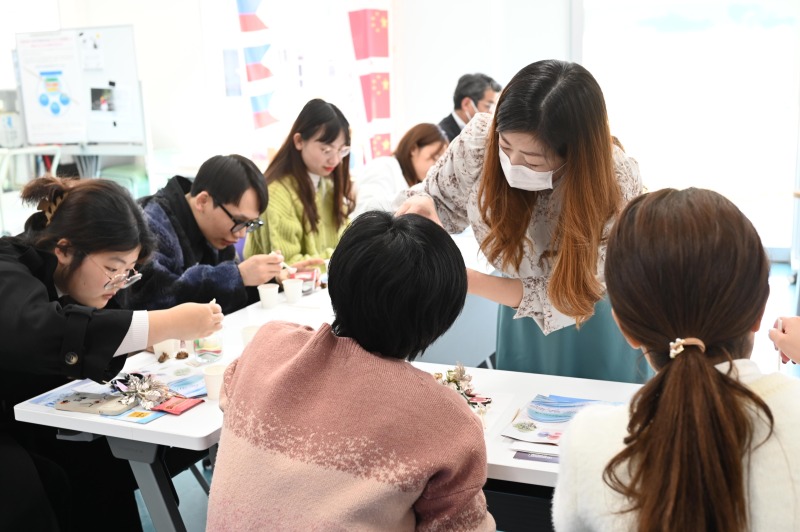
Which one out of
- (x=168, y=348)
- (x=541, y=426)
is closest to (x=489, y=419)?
(x=541, y=426)

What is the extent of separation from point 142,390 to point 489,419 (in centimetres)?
81

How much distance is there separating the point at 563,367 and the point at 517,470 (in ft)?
2.38

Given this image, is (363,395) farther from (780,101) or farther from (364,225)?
(780,101)

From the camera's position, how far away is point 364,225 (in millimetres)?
1254

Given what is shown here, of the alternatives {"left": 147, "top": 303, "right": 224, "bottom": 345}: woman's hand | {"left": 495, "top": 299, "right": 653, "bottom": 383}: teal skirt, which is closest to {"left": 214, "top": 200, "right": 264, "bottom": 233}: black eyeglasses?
{"left": 147, "top": 303, "right": 224, "bottom": 345}: woman's hand

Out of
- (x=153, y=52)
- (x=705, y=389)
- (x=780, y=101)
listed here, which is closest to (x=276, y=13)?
(x=153, y=52)

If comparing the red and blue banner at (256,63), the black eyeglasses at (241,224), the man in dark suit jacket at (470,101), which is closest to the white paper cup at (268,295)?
the black eyeglasses at (241,224)

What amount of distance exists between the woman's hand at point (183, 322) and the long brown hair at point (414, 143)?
1941 millimetres

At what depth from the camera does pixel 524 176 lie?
177 centimetres

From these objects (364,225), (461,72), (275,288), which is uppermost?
(461,72)

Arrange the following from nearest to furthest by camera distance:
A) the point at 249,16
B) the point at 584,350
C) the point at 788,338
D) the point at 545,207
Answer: the point at 788,338 → the point at 545,207 → the point at 584,350 → the point at 249,16

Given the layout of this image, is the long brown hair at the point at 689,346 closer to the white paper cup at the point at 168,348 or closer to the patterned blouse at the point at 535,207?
the patterned blouse at the point at 535,207

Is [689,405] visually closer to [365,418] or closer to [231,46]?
[365,418]

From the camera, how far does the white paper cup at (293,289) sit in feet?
8.67
